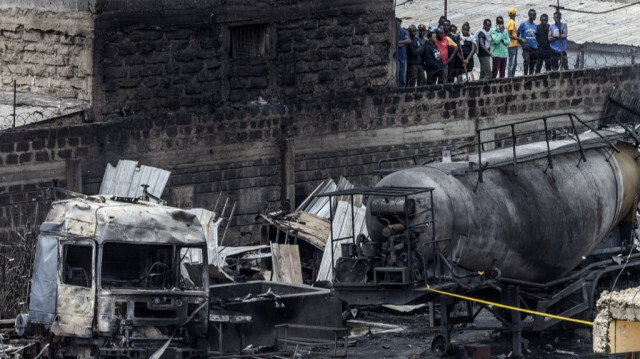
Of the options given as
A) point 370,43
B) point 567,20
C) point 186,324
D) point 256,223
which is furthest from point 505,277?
point 567,20

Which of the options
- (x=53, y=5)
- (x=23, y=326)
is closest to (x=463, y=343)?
(x=23, y=326)

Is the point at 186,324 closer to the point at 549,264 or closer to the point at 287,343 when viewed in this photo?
the point at 287,343

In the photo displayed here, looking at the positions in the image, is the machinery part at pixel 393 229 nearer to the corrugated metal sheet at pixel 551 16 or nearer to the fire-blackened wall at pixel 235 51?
the fire-blackened wall at pixel 235 51

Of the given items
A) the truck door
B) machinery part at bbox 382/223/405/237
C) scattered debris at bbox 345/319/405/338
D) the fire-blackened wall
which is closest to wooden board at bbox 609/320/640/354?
machinery part at bbox 382/223/405/237

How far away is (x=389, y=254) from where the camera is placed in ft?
61.1

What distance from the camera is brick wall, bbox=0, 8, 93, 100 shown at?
947 inches

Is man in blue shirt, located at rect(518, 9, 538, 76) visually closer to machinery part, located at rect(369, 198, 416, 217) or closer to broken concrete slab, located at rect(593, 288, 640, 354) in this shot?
machinery part, located at rect(369, 198, 416, 217)

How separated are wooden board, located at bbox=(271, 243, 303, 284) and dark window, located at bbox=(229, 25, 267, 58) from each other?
4.05 m

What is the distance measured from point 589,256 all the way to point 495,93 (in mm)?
9382

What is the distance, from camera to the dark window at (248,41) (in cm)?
2606

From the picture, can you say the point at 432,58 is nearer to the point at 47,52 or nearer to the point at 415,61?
the point at 415,61

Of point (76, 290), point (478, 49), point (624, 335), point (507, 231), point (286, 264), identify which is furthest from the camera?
point (478, 49)

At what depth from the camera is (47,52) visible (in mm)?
24594

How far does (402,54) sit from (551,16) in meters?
7.11
